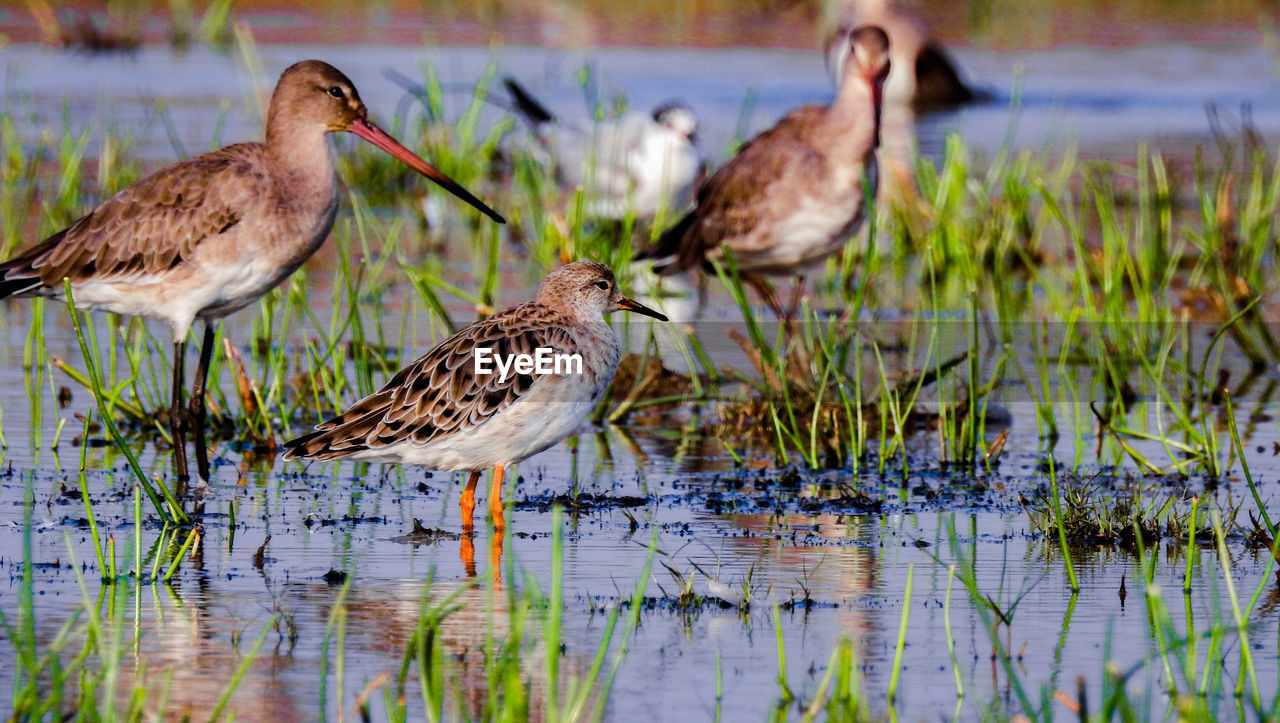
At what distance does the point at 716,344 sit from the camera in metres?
10.5

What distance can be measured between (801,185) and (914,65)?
13.8m

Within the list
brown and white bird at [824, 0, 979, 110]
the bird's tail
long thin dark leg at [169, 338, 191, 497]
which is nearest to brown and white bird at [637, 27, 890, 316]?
long thin dark leg at [169, 338, 191, 497]

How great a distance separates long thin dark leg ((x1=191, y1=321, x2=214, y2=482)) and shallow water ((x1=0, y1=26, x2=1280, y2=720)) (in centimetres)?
13

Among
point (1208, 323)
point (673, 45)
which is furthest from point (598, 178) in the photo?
point (673, 45)

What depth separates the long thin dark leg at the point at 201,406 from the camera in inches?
284

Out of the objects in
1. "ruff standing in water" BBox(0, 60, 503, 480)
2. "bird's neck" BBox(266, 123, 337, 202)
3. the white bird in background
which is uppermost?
the white bird in background

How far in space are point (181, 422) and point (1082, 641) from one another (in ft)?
11.9

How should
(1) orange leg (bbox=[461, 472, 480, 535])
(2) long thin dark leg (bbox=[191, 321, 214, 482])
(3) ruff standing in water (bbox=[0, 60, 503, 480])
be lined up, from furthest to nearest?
(3) ruff standing in water (bbox=[0, 60, 503, 480]) → (2) long thin dark leg (bbox=[191, 321, 214, 482]) → (1) orange leg (bbox=[461, 472, 480, 535])

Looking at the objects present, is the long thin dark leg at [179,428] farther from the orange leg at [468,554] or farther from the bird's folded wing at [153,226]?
the orange leg at [468,554]

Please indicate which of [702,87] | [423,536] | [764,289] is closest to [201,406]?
[423,536]

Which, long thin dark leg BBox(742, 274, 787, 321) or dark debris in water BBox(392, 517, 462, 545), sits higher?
long thin dark leg BBox(742, 274, 787, 321)

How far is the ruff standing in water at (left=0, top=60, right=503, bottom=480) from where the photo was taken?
7328mm

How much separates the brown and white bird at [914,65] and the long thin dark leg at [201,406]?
1590 cm

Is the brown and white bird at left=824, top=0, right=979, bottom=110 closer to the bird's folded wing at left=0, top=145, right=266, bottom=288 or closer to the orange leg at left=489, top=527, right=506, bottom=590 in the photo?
the bird's folded wing at left=0, top=145, right=266, bottom=288
